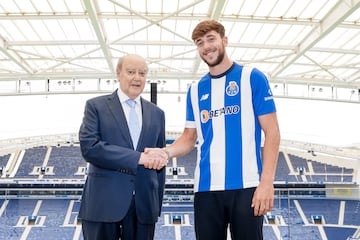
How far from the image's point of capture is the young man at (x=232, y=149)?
6.48ft

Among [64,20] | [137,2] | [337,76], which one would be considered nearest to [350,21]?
[337,76]

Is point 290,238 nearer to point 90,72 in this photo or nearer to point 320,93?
point 90,72

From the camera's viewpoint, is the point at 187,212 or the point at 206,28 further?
the point at 187,212

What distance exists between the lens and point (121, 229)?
2217 millimetres

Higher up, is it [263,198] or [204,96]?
[204,96]

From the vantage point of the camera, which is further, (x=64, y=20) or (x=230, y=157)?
(x=64, y=20)

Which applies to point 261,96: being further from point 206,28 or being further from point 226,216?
point 226,216

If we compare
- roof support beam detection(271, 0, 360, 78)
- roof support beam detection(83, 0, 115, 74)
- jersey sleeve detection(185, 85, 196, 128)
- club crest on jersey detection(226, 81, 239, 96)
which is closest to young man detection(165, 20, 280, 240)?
club crest on jersey detection(226, 81, 239, 96)

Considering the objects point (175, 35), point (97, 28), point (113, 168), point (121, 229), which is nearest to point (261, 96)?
point (113, 168)

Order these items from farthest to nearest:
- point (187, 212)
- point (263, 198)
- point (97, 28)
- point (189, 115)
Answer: point (97, 28), point (187, 212), point (189, 115), point (263, 198)

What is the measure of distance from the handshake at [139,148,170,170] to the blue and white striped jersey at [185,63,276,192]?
0.21m

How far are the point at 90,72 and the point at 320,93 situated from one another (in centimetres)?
935

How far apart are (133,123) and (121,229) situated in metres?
0.61

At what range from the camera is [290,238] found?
4219 mm
